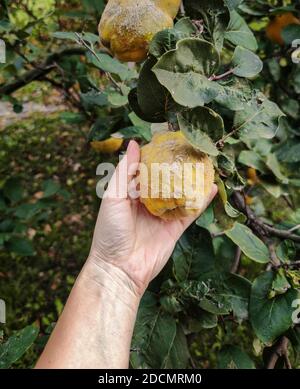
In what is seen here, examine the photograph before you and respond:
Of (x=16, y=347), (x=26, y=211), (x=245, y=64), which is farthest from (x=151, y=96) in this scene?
(x=26, y=211)

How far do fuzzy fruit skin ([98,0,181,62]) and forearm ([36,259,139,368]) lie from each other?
47 cm

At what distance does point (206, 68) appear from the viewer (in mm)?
792

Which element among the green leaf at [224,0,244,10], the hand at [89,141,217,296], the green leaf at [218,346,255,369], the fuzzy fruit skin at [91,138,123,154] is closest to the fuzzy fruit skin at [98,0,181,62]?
the green leaf at [224,0,244,10]

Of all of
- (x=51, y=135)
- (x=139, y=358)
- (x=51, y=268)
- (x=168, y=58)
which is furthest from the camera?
(x=51, y=135)

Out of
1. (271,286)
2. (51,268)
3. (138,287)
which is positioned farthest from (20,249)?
(271,286)

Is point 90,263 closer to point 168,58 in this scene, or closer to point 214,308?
point 214,308

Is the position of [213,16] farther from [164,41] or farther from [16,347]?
[16,347]

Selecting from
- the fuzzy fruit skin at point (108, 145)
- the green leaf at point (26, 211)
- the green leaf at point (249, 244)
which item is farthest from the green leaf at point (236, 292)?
the green leaf at point (26, 211)

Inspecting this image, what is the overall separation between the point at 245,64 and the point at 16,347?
696mm

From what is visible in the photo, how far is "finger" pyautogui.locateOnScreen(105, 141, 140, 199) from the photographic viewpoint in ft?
3.12

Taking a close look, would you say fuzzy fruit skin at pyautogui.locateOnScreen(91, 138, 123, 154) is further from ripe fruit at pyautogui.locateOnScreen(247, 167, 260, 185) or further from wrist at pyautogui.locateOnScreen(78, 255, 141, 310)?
wrist at pyautogui.locateOnScreen(78, 255, 141, 310)

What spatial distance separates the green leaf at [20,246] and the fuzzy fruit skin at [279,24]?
1.16 meters

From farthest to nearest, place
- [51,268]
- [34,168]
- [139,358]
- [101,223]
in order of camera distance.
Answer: [34,168] → [51,268] → [139,358] → [101,223]

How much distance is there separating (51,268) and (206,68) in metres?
1.69
